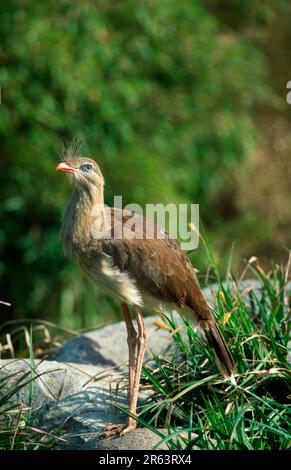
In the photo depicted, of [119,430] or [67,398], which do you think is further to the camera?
[67,398]

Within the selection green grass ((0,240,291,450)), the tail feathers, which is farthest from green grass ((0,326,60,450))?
the tail feathers

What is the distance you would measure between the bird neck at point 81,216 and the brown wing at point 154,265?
103 millimetres

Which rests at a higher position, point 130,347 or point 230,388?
point 130,347

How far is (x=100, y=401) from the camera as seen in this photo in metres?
4.13

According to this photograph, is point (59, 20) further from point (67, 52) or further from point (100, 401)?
point (100, 401)

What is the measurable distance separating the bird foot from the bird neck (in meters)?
0.88

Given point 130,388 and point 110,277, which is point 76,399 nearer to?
point 130,388

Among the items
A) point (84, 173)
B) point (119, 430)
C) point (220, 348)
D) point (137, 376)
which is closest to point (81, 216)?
point (84, 173)

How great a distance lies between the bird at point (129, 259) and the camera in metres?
4.12

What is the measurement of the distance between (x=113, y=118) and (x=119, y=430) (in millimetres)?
4807

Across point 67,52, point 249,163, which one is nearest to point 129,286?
point 67,52

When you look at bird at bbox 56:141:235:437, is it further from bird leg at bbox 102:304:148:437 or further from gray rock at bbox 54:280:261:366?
gray rock at bbox 54:280:261:366

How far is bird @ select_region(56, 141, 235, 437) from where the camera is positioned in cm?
412

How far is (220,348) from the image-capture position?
4.08 metres
